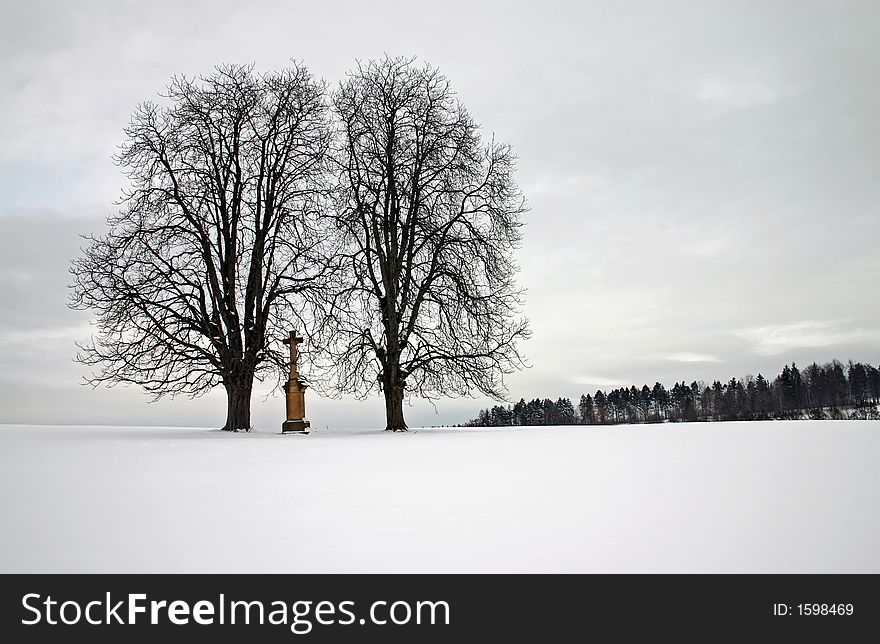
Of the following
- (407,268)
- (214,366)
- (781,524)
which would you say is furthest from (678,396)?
(781,524)

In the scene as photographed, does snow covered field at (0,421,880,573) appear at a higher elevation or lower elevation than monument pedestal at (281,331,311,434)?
lower

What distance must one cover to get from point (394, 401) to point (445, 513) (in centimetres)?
1387

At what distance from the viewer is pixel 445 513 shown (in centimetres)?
504

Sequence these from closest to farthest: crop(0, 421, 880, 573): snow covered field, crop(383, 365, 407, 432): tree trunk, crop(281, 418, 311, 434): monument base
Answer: crop(0, 421, 880, 573): snow covered field < crop(281, 418, 311, 434): monument base < crop(383, 365, 407, 432): tree trunk

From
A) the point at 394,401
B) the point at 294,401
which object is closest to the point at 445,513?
the point at 294,401

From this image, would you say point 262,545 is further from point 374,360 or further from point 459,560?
point 374,360

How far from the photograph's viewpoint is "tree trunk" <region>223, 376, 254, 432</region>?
59.3 feet

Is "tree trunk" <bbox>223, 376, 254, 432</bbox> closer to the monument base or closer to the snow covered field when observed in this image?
the monument base

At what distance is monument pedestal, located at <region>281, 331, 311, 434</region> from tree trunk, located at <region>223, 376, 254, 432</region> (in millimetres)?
1597

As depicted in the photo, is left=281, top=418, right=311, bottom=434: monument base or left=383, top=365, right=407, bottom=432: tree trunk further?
left=383, top=365, right=407, bottom=432: tree trunk

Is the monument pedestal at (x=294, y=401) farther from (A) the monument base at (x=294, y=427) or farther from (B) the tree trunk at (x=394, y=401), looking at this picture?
(B) the tree trunk at (x=394, y=401)

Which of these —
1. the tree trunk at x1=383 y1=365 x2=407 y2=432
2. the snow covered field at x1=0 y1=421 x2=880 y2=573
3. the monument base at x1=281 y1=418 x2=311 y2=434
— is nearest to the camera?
the snow covered field at x1=0 y1=421 x2=880 y2=573

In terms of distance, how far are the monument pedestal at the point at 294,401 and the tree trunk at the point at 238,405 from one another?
1597 millimetres

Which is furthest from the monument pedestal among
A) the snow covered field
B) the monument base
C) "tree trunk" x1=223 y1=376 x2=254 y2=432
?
the snow covered field
